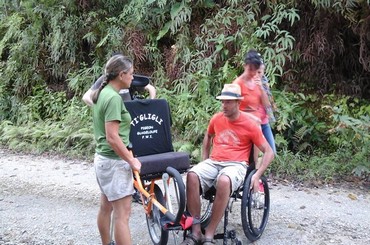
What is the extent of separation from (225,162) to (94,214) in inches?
85.5

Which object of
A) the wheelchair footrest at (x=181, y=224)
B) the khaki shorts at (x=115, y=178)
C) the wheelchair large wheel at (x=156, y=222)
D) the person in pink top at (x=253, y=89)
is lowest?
the wheelchair large wheel at (x=156, y=222)

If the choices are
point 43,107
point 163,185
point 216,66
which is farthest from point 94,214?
point 43,107

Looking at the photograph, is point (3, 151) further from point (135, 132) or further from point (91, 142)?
point (135, 132)

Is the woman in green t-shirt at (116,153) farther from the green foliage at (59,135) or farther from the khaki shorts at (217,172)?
the green foliage at (59,135)

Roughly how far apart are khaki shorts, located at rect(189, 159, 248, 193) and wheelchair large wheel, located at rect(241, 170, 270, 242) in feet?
0.31

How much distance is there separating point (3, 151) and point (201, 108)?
4.63 metres

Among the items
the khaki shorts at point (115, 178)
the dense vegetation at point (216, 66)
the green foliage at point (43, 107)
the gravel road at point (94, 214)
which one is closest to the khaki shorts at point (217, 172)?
the gravel road at point (94, 214)

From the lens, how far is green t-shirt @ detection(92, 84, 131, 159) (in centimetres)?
393

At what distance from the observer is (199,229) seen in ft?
15.0

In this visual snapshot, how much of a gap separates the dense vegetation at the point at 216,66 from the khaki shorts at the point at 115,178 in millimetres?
3976

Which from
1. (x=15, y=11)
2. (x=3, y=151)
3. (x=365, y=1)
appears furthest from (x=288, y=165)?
(x=15, y=11)

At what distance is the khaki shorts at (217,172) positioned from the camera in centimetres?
471

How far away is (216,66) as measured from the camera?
10148 millimetres

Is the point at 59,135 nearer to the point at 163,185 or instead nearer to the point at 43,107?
the point at 43,107
